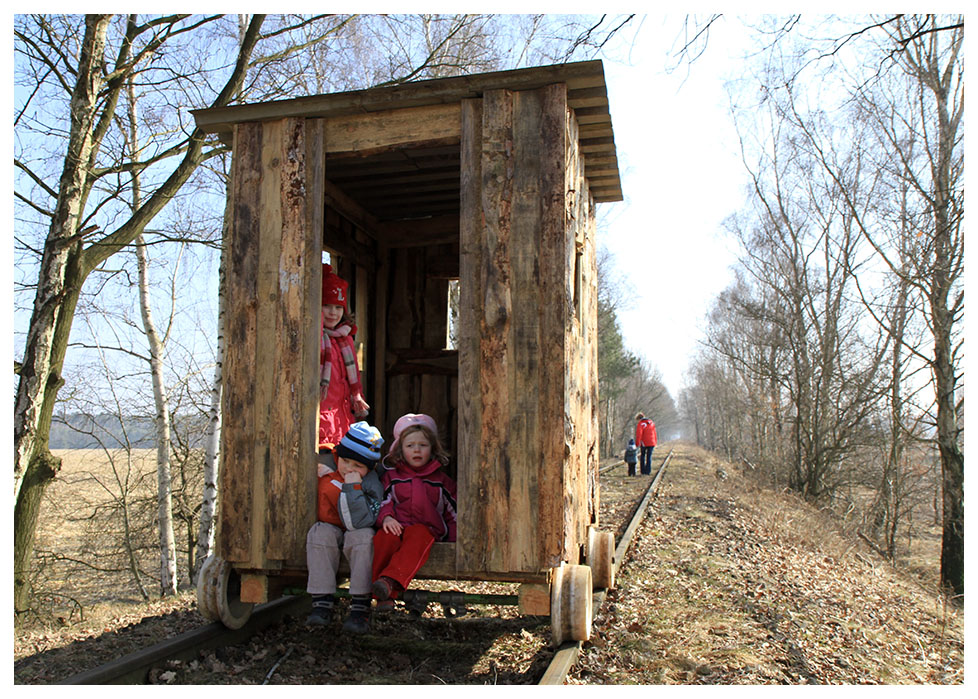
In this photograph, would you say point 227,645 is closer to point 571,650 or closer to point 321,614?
point 321,614

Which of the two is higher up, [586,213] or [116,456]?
[586,213]

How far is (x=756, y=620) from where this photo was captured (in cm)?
588

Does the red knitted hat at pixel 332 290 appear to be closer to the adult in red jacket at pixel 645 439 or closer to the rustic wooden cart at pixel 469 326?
the rustic wooden cart at pixel 469 326

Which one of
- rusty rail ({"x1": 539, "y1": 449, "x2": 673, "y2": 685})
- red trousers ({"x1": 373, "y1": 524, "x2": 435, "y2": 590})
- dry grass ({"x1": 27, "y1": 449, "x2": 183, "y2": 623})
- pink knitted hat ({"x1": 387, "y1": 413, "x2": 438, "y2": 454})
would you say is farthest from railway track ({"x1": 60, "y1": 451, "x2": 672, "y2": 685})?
dry grass ({"x1": 27, "y1": 449, "x2": 183, "y2": 623})

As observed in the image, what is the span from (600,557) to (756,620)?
4.30ft

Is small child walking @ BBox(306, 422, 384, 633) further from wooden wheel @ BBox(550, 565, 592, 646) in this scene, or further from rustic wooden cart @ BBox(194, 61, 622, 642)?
wooden wheel @ BBox(550, 565, 592, 646)

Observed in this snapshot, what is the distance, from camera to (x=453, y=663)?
487cm

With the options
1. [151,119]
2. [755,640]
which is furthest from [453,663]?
[151,119]

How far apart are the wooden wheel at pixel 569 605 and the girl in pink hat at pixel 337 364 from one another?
2.17 meters

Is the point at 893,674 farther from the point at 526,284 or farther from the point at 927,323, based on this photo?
the point at 927,323

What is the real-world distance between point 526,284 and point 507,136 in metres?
0.98

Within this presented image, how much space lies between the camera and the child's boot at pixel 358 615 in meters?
4.55

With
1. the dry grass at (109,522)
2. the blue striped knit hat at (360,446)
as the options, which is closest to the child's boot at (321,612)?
the blue striped knit hat at (360,446)

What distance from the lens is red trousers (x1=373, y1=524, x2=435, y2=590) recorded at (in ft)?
14.6
